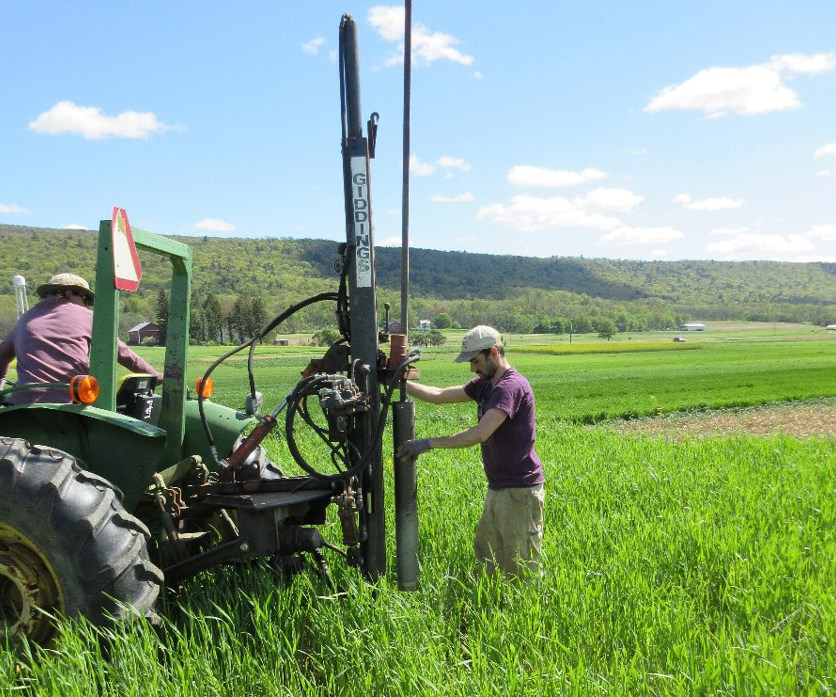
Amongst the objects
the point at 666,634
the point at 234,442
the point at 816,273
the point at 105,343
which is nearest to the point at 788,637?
the point at 666,634

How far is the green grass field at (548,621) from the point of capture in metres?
3.03

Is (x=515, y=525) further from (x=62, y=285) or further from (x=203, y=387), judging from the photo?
(x=62, y=285)

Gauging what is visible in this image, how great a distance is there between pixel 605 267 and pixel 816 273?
183 ft

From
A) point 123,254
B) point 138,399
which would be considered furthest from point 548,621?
point 123,254

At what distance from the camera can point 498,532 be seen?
15.6 feet

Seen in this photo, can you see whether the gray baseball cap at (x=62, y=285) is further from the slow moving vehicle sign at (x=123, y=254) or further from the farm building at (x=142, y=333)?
the slow moving vehicle sign at (x=123, y=254)

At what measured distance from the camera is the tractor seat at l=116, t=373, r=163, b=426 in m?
4.36

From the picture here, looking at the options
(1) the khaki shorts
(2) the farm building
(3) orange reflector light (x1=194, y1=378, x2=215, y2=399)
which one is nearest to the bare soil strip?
(1) the khaki shorts

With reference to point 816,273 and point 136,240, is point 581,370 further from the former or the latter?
point 816,273

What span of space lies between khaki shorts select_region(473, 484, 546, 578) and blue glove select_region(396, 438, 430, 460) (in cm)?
95

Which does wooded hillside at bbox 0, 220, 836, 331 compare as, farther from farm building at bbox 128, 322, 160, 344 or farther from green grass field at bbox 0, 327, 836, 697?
green grass field at bbox 0, 327, 836, 697

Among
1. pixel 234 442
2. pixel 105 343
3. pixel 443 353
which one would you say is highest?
pixel 105 343

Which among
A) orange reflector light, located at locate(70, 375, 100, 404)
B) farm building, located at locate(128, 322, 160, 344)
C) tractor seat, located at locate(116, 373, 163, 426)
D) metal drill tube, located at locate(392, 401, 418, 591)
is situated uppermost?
farm building, located at locate(128, 322, 160, 344)

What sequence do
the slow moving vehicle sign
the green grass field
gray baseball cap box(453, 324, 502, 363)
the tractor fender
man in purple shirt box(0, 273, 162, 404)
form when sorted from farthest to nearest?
gray baseball cap box(453, 324, 502, 363) → man in purple shirt box(0, 273, 162, 404) → the tractor fender → the slow moving vehicle sign → the green grass field
